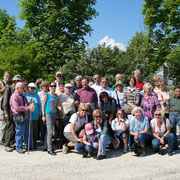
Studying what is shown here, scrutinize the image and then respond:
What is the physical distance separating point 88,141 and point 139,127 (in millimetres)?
1470

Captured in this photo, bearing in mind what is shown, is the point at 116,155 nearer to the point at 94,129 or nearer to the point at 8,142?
the point at 94,129

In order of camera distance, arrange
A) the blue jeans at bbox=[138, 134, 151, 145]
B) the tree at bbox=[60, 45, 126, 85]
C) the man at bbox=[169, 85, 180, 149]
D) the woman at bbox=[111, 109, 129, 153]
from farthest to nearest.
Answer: the tree at bbox=[60, 45, 126, 85], the man at bbox=[169, 85, 180, 149], the woman at bbox=[111, 109, 129, 153], the blue jeans at bbox=[138, 134, 151, 145]

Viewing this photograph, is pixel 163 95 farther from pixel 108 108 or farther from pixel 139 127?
pixel 108 108

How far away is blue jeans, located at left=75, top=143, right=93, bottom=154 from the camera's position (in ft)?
19.5

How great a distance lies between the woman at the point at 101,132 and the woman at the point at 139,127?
2.45 feet

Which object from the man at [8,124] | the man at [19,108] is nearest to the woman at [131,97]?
the man at [19,108]

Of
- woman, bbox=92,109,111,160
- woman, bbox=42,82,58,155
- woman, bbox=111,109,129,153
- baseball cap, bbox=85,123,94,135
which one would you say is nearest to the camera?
woman, bbox=92,109,111,160

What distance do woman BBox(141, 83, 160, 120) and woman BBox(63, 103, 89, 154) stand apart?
176 centimetres

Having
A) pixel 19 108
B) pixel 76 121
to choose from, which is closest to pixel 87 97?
pixel 76 121

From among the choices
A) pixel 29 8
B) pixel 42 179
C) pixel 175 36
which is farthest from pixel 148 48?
pixel 42 179

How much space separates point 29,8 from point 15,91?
16782 millimetres

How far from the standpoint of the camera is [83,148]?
19.7 ft

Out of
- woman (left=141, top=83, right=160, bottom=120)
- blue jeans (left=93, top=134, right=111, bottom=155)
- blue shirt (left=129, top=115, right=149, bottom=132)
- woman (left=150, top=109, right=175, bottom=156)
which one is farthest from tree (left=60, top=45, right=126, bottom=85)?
blue jeans (left=93, top=134, right=111, bottom=155)

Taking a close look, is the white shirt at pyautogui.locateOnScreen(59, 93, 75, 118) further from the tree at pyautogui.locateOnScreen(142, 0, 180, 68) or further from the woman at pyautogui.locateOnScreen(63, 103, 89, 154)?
the tree at pyautogui.locateOnScreen(142, 0, 180, 68)
